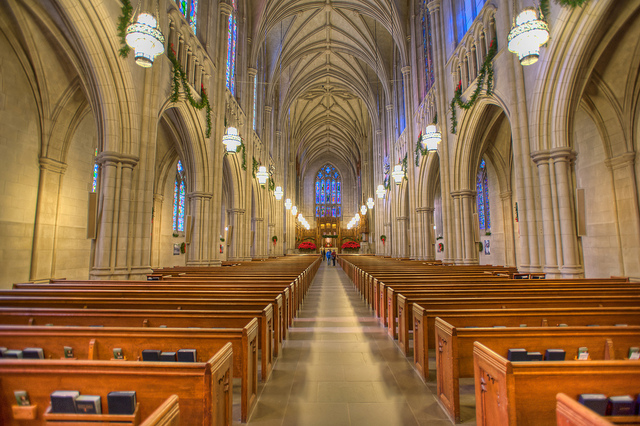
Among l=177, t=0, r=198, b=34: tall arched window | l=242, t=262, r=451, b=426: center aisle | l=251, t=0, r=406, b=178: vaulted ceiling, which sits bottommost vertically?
l=242, t=262, r=451, b=426: center aisle

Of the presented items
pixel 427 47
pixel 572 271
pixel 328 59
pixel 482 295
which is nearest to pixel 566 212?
pixel 572 271

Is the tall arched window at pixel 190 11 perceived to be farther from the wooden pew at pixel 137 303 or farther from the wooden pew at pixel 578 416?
the wooden pew at pixel 578 416

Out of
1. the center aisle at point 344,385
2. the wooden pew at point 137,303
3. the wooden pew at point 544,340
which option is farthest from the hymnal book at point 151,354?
the wooden pew at point 544,340

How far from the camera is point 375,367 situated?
157 inches

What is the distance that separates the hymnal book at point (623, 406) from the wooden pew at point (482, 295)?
2370 millimetres

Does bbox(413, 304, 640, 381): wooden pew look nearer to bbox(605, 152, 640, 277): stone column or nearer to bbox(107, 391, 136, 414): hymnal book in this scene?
bbox(107, 391, 136, 414): hymnal book

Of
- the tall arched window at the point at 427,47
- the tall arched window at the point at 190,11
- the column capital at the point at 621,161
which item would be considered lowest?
the column capital at the point at 621,161

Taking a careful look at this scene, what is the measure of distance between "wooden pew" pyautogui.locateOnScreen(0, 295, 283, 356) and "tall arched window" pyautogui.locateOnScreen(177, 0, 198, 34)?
10.1 metres

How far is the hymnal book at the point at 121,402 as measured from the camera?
1.71 metres

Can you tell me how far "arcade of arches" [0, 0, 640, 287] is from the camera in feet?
24.7

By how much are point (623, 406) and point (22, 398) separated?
310 centimetres

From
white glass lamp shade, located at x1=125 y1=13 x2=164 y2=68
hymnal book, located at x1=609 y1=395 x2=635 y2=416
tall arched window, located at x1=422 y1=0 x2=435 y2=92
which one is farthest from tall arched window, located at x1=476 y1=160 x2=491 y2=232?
hymnal book, located at x1=609 y1=395 x2=635 y2=416

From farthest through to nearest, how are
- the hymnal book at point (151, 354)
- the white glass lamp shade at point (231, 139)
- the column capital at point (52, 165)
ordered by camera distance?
the white glass lamp shade at point (231, 139), the column capital at point (52, 165), the hymnal book at point (151, 354)

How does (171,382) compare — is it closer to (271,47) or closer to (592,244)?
(592,244)
